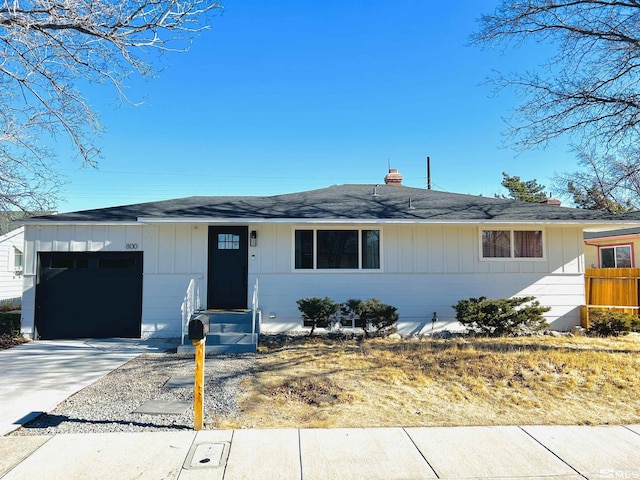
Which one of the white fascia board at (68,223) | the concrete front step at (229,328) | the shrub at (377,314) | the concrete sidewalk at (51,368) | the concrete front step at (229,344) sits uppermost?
the white fascia board at (68,223)

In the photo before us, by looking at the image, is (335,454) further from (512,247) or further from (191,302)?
(512,247)

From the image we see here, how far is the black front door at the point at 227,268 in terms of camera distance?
9.91 m

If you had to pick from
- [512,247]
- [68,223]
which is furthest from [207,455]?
[512,247]

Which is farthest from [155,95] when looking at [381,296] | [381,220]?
[381,296]

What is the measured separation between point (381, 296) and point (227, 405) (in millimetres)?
5885

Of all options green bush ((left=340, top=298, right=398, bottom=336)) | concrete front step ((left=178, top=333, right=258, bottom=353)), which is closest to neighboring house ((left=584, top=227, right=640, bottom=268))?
green bush ((left=340, top=298, right=398, bottom=336))

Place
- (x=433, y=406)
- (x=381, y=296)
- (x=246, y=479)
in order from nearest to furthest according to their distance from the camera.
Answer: (x=246, y=479), (x=433, y=406), (x=381, y=296)

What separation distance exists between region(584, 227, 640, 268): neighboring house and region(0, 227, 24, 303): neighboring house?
2498cm

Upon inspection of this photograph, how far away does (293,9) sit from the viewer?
945cm

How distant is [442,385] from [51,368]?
6.46m

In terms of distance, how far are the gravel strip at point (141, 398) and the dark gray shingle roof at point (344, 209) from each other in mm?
3718

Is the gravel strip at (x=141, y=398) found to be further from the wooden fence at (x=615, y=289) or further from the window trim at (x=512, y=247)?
the wooden fence at (x=615, y=289)

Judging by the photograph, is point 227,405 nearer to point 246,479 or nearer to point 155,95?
point 246,479

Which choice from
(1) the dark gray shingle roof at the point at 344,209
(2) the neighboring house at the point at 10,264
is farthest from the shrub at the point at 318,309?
(2) the neighboring house at the point at 10,264
